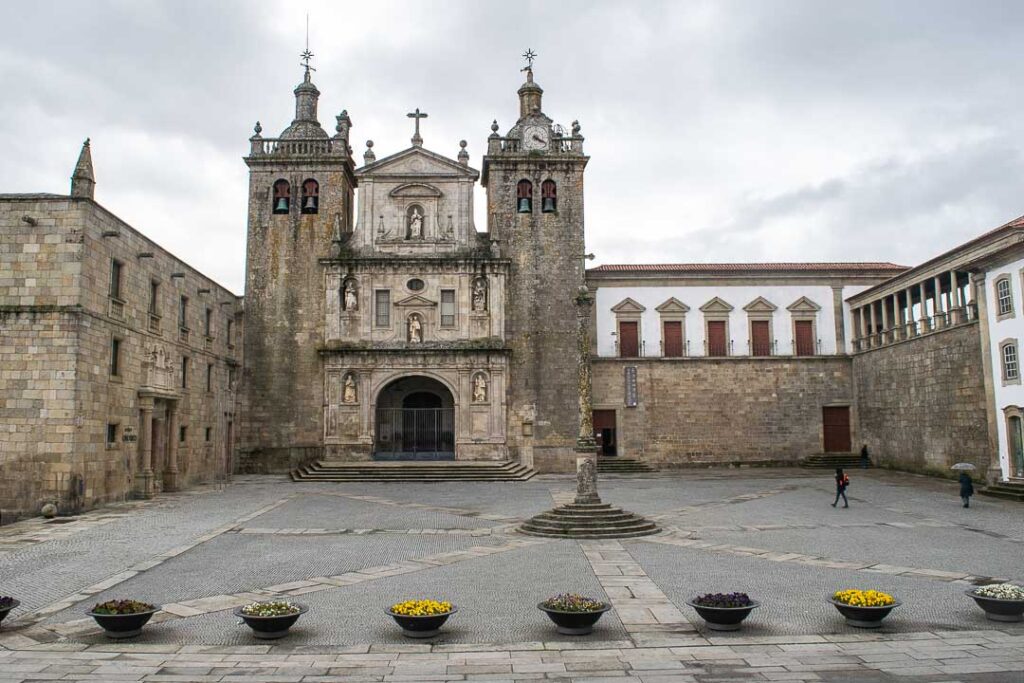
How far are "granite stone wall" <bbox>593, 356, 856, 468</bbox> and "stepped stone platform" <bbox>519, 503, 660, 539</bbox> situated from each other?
20.0 metres

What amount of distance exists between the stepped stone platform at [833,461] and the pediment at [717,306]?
8435mm

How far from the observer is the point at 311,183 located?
1499 inches

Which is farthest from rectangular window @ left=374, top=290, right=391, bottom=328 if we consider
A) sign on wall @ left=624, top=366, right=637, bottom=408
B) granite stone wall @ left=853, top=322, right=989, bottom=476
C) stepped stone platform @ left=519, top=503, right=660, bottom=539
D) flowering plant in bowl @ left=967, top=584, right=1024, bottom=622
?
flowering plant in bowl @ left=967, top=584, right=1024, bottom=622

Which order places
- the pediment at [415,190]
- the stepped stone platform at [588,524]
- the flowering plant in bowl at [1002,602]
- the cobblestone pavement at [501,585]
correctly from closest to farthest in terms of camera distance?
1. the cobblestone pavement at [501,585]
2. the flowering plant in bowl at [1002,602]
3. the stepped stone platform at [588,524]
4. the pediment at [415,190]

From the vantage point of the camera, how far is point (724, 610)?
10.3 m

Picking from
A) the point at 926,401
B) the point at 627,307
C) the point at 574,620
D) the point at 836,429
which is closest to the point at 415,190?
the point at 627,307

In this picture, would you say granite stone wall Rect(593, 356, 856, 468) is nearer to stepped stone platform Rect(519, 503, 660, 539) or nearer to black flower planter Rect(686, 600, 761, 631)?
stepped stone platform Rect(519, 503, 660, 539)

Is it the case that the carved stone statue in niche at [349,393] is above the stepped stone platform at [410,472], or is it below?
above

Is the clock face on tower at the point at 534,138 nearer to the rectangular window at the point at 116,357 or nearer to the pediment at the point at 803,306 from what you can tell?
the pediment at the point at 803,306

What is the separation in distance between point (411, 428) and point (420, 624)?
27.8 metres

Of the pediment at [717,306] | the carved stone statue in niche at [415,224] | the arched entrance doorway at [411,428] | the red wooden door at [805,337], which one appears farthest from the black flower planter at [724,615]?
the red wooden door at [805,337]

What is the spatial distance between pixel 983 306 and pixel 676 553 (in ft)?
60.0

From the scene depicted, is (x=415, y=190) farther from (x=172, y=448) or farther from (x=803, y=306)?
(x=803, y=306)

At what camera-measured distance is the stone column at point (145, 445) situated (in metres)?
26.4
